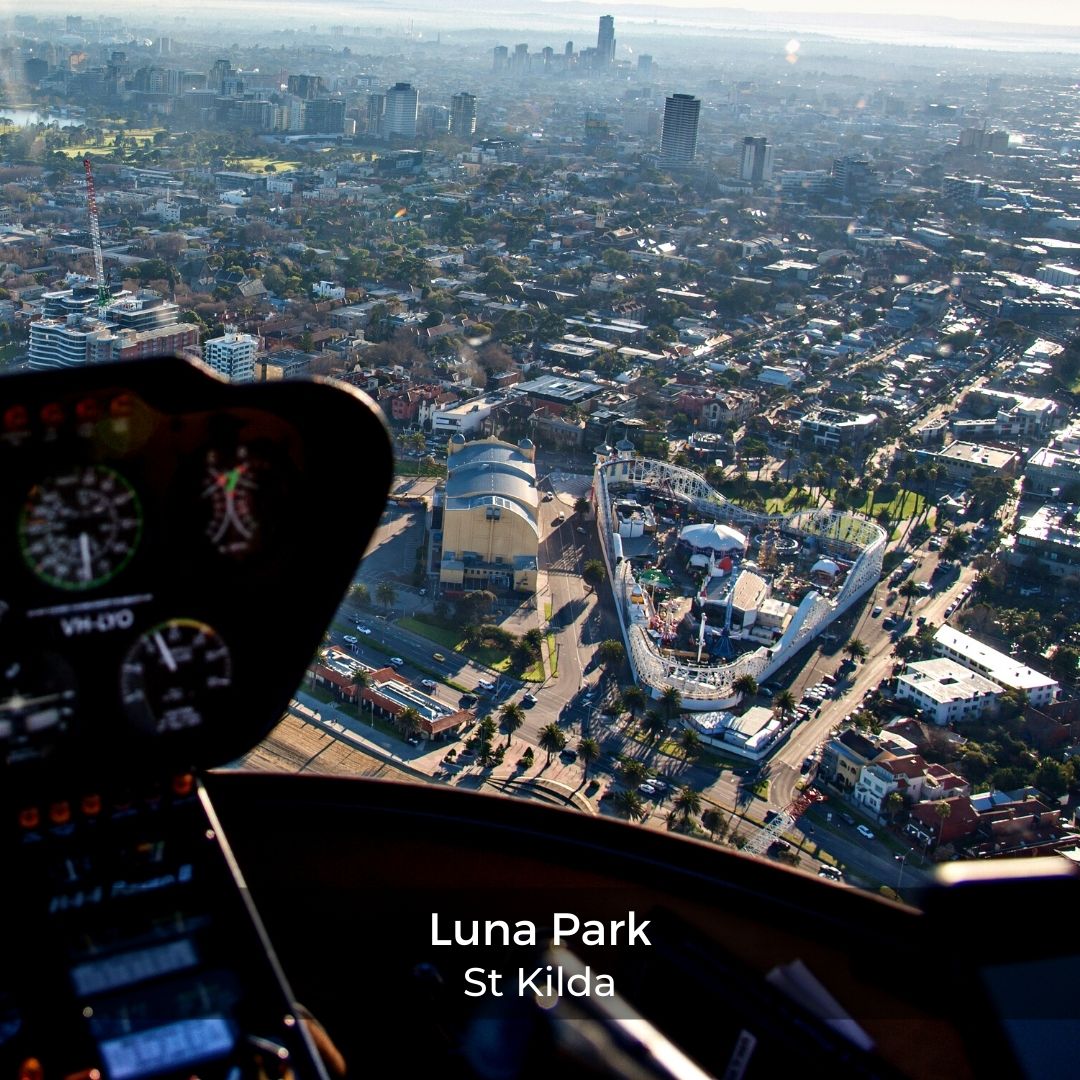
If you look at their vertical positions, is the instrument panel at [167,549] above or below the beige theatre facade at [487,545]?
above

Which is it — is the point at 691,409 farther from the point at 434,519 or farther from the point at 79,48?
the point at 79,48

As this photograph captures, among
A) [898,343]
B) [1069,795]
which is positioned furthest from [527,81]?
[1069,795]

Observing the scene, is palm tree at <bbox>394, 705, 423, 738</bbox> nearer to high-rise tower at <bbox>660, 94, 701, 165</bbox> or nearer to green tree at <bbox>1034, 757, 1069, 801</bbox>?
green tree at <bbox>1034, 757, 1069, 801</bbox>

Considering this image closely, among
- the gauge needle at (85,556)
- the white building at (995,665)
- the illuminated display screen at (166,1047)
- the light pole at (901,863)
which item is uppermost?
the gauge needle at (85,556)

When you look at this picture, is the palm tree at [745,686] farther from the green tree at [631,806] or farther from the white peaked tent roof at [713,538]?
the white peaked tent roof at [713,538]

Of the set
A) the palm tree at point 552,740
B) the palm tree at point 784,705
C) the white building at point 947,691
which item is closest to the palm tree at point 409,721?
the palm tree at point 552,740
